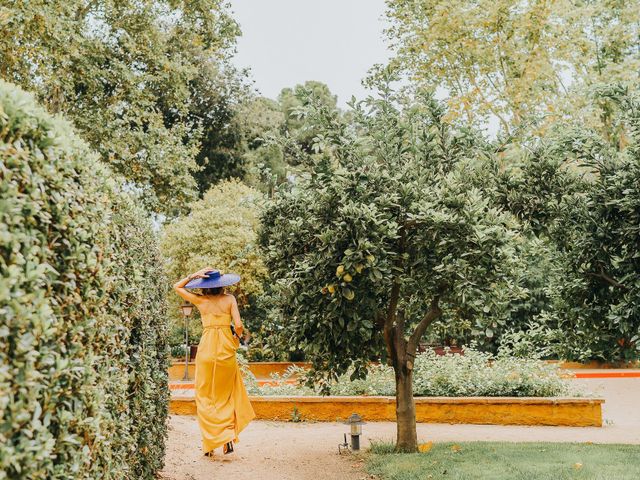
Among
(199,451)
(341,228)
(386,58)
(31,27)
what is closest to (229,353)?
(199,451)

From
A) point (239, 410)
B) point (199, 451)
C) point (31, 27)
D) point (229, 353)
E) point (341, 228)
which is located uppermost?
point (31, 27)

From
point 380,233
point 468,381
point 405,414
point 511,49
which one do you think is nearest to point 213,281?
point 380,233

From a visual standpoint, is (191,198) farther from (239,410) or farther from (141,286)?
(141,286)

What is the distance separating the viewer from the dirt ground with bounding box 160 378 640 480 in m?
7.42

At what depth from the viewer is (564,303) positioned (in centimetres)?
832

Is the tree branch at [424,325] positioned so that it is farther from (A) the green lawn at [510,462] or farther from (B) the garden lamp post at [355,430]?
(A) the green lawn at [510,462]

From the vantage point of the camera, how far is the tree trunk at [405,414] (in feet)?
26.8

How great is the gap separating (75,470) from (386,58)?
2070 cm

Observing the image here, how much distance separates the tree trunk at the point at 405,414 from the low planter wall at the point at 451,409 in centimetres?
316

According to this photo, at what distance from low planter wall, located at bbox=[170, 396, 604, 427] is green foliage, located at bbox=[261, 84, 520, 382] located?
11.4 feet

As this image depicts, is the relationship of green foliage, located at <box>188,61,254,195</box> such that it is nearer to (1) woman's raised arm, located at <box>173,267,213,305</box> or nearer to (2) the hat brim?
(2) the hat brim

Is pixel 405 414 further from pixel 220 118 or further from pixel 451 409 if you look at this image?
pixel 220 118

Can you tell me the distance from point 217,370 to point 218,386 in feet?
0.63

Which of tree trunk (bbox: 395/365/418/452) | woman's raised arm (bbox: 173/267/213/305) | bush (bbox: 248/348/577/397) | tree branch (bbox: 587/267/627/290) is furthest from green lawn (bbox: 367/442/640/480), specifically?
bush (bbox: 248/348/577/397)
